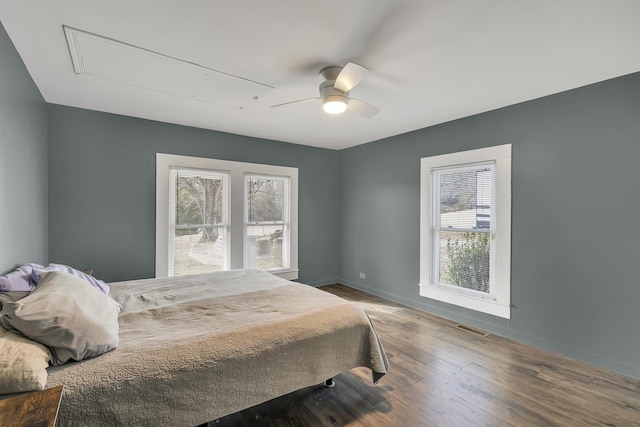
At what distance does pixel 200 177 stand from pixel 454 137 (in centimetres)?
337

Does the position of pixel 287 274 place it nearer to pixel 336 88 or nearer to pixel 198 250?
pixel 198 250

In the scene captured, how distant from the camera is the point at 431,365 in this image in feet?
8.52

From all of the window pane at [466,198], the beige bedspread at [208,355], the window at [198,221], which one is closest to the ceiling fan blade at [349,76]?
the beige bedspread at [208,355]

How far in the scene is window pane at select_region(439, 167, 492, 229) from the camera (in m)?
3.41

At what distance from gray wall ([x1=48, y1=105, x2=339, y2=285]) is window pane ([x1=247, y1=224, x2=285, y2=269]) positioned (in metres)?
1.18

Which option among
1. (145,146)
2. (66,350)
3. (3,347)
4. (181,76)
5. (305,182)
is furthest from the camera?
(305,182)

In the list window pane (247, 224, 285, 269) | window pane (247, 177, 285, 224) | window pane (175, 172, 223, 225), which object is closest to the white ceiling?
window pane (175, 172, 223, 225)

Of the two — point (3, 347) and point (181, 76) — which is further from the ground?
point (181, 76)

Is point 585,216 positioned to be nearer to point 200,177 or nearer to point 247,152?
point 247,152

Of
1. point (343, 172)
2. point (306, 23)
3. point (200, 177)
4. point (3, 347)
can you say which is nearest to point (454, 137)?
point (343, 172)

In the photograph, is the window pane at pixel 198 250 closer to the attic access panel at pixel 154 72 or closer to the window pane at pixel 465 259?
the attic access panel at pixel 154 72

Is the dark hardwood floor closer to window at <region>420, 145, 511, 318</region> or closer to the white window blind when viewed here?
window at <region>420, 145, 511, 318</region>

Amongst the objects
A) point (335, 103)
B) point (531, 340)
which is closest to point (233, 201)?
point (335, 103)

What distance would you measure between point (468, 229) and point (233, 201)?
3.14 metres
